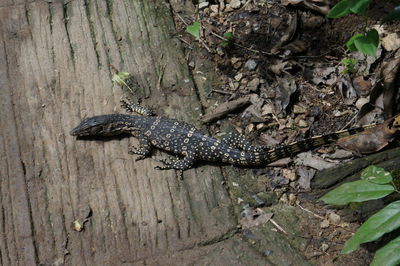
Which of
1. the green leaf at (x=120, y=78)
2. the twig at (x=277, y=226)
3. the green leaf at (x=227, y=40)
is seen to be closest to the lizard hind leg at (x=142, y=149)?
the green leaf at (x=120, y=78)

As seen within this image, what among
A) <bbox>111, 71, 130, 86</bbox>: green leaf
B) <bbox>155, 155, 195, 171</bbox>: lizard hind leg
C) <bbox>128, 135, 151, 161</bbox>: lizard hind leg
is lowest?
<bbox>155, 155, 195, 171</bbox>: lizard hind leg

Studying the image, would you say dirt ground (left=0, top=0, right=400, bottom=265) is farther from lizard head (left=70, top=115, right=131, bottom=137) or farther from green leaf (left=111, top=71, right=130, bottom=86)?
lizard head (left=70, top=115, right=131, bottom=137)

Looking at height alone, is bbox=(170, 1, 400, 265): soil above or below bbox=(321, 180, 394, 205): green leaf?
below

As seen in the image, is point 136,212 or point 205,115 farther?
point 205,115

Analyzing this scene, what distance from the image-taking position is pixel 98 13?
712 cm

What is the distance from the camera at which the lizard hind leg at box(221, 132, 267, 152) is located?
6031 mm

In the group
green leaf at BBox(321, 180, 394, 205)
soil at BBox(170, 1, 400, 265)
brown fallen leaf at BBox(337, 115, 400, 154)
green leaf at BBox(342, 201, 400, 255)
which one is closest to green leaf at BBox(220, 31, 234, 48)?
soil at BBox(170, 1, 400, 265)

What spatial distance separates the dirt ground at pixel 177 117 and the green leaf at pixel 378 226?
1.54 metres

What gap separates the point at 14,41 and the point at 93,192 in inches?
110

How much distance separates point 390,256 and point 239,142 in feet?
9.80

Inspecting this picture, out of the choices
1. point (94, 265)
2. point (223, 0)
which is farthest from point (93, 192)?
point (223, 0)

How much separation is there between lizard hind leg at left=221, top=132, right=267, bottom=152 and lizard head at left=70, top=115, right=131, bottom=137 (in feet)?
4.72

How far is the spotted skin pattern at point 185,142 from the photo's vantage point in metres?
5.83

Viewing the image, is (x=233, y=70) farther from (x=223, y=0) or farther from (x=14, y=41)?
(x=14, y=41)
